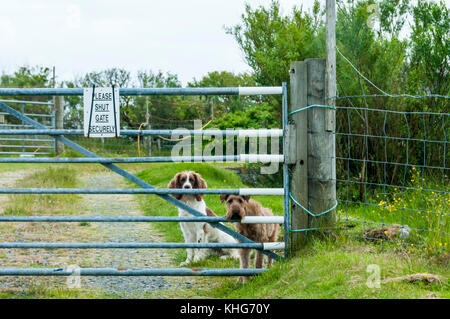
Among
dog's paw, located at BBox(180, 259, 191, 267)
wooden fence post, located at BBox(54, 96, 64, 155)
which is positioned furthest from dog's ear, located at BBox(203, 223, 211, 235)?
wooden fence post, located at BBox(54, 96, 64, 155)

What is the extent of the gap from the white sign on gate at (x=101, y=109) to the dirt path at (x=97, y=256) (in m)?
1.58

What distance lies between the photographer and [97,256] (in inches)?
260

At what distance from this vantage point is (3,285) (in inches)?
200

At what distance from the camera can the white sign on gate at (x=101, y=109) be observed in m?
4.66

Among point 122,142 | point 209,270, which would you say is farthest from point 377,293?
point 122,142

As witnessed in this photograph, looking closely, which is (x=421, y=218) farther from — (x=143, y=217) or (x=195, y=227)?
(x=195, y=227)

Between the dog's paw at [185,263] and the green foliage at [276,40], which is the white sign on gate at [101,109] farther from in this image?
the green foliage at [276,40]

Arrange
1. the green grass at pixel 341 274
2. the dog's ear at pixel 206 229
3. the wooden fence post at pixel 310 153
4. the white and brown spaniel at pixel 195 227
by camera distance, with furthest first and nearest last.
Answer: the dog's ear at pixel 206 229
the white and brown spaniel at pixel 195 227
the wooden fence post at pixel 310 153
the green grass at pixel 341 274

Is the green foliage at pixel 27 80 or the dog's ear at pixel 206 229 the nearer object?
the dog's ear at pixel 206 229

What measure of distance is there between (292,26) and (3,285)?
A: 819 centimetres

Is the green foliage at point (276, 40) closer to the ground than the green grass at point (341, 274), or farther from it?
farther from it

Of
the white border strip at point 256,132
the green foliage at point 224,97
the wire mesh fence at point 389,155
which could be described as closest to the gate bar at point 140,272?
the white border strip at point 256,132

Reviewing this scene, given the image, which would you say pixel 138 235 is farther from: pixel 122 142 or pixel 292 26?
pixel 122 142

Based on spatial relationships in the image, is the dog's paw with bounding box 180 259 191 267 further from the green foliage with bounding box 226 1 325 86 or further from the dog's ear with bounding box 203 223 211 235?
the green foliage with bounding box 226 1 325 86
